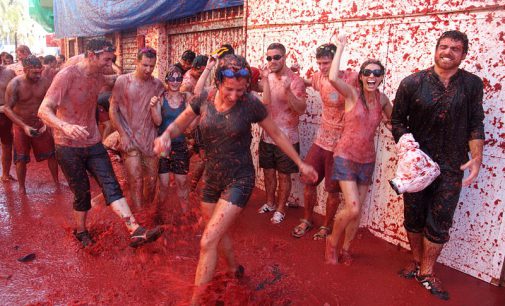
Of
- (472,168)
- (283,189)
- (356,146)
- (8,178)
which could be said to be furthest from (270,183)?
(8,178)

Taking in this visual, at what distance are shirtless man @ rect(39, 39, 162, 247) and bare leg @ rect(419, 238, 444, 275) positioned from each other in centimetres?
A: 252

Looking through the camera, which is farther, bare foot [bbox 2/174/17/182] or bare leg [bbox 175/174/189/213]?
bare foot [bbox 2/174/17/182]

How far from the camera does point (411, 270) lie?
3822 millimetres

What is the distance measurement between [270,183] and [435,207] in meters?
2.33

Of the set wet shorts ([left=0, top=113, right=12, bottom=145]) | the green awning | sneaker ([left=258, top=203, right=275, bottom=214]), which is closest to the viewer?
sneaker ([left=258, top=203, right=275, bottom=214])

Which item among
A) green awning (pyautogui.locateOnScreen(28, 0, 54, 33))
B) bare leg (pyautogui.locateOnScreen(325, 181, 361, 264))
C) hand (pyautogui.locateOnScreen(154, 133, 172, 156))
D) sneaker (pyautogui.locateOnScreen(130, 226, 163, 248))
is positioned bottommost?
sneaker (pyautogui.locateOnScreen(130, 226, 163, 248))

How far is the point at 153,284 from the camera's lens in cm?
352

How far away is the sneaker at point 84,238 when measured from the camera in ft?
13.7

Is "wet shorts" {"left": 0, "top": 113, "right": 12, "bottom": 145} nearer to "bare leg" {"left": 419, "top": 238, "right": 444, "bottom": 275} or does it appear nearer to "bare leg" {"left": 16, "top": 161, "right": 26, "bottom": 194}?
"bare leg" {"left": 16, "top": 161, "right": 26, "bottom": 194}

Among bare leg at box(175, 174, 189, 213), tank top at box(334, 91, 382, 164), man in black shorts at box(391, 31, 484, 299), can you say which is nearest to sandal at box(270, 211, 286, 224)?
bare leg at box(175, 174, 189, 213)

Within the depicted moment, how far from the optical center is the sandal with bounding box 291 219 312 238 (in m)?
4.64

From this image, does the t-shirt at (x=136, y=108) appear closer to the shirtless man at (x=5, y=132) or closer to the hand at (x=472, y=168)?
the shirtless man at (x=5, y=132)

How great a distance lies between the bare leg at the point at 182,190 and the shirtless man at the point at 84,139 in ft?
2.92

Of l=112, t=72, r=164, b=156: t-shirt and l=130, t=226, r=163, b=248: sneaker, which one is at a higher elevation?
l=112, t=72, r=164, b=156: t-shirt
